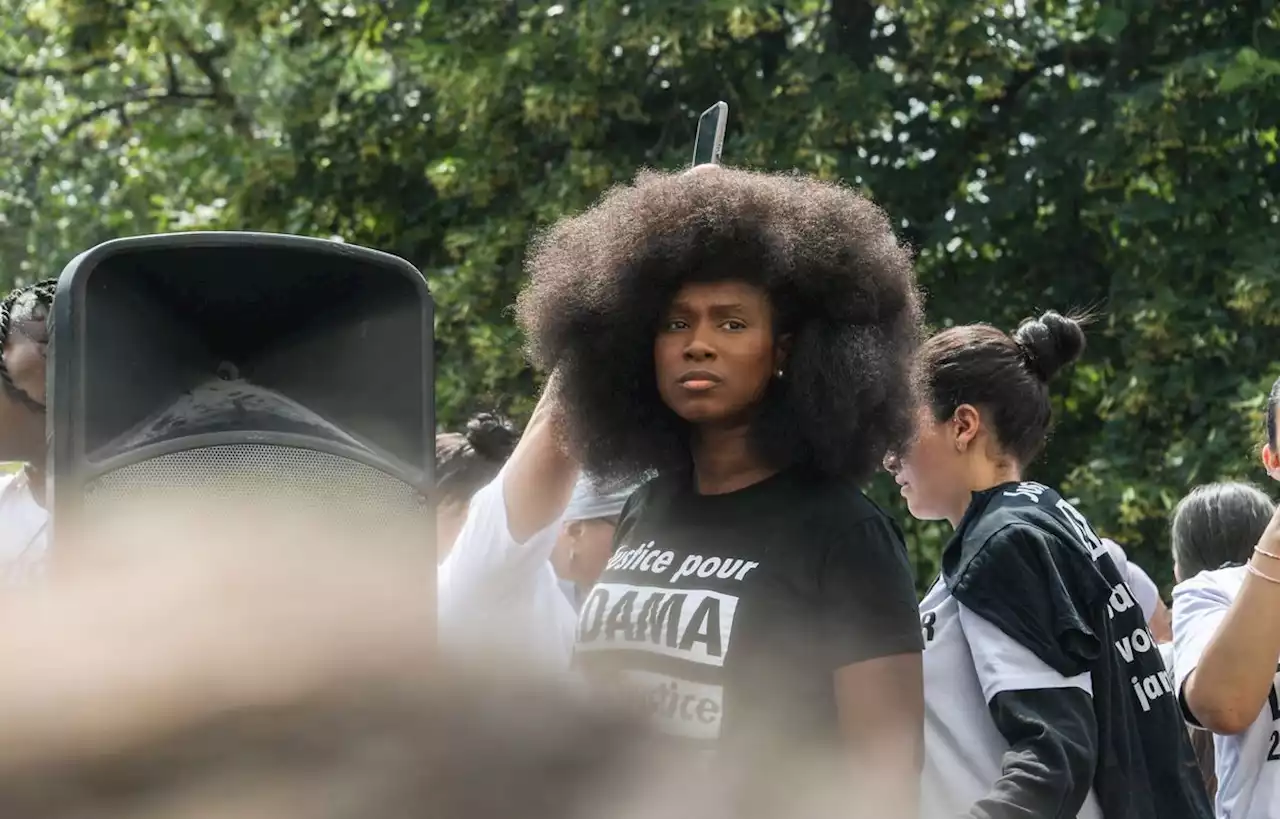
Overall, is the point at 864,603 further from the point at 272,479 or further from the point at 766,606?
the point at 272,479

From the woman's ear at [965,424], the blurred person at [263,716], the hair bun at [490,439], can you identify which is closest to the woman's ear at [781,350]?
the woman's ear at [965,424]

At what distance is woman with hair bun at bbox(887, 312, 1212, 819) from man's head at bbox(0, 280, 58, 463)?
4.41ft

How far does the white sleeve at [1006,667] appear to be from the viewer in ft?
7.15

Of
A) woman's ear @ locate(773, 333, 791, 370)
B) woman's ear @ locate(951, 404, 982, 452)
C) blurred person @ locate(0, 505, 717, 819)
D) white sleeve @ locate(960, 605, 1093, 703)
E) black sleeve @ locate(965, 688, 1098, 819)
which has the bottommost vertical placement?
blurred person @ locate(0, 505, 717, 819)

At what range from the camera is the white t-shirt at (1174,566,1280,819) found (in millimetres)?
2723

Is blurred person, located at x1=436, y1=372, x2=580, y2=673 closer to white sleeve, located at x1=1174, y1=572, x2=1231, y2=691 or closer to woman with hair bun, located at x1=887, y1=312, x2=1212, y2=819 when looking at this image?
woman with hair bun, located at x1=887, y1=312, x2=1212, y2=819

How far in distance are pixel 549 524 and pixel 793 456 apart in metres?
0.49

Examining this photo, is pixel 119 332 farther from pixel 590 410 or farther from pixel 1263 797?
pixel 1263 797

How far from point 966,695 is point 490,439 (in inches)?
64.1

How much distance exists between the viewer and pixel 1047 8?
28.7ft

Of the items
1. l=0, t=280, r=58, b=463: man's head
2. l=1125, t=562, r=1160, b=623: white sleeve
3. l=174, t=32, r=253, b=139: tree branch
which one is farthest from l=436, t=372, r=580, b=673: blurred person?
l=174, t=32, r=253, b=139: tree branch

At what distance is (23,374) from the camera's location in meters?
2.68

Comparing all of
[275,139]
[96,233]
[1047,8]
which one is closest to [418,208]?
[275,139]

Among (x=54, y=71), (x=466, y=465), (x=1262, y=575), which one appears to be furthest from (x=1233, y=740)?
(x=54, y=71)
